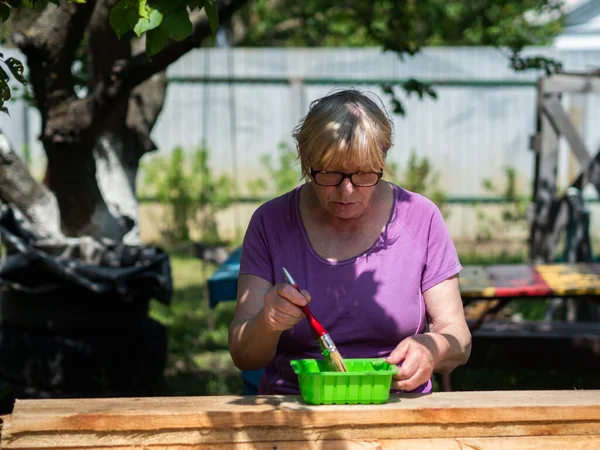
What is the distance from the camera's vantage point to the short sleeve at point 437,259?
2.31 meters

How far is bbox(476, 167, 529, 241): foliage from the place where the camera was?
1034 cm

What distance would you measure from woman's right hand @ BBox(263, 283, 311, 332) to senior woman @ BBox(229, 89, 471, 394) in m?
0.06

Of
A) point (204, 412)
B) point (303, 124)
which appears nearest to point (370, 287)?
point (303, 124)

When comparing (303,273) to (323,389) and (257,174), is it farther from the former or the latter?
(257,174)

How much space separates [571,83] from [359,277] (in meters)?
4.48

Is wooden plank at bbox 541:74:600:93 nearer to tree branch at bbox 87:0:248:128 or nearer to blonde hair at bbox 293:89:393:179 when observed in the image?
tree branch at bbox 87:0:248:128

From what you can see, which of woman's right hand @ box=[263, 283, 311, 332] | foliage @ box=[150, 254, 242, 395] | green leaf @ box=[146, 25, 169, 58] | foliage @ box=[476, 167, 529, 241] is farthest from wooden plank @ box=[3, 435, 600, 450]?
foliage @ box=[476, 167, 529, 241]

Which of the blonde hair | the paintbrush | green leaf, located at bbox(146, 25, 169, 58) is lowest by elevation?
the paintbrush

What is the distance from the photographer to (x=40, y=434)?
1756 millimetres

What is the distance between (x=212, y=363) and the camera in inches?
225

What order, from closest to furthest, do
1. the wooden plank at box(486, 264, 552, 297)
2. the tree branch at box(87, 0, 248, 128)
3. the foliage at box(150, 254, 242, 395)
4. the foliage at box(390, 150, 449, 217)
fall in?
the tree branch at box(87, 0, 248, 128), the wooden plank at box(486, 264, 552, 297), the foliage at box(150, 254, 242, 395), the foliage at box(390, 150, 449, 217)

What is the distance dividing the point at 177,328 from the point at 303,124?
4.52 m

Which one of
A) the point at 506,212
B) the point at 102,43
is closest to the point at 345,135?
the point at 102,43

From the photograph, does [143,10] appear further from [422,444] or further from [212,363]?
[212,363]
